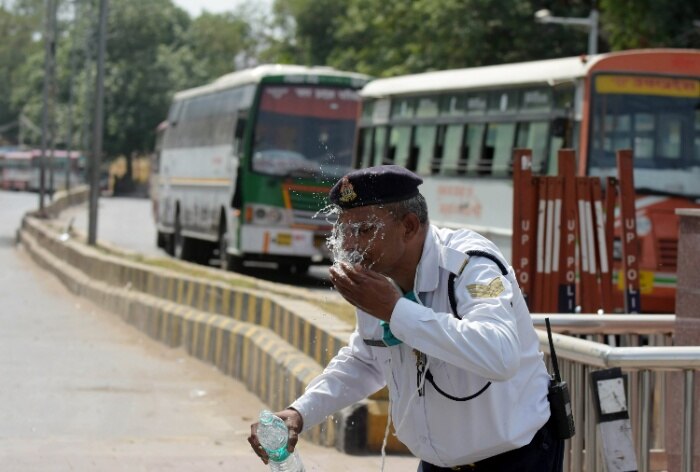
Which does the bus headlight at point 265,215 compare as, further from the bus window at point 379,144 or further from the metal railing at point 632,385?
the metal railing at point 632,385

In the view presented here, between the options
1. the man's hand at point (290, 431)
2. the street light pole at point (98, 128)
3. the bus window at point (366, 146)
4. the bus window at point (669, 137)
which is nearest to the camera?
the man's hand at point (290, 431)

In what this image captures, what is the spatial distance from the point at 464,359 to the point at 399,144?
666 inches

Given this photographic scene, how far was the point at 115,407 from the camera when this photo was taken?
10586 millimetres

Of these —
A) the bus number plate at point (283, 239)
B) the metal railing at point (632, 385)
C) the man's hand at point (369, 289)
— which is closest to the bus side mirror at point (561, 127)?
the bus number plate at point (283, 239)

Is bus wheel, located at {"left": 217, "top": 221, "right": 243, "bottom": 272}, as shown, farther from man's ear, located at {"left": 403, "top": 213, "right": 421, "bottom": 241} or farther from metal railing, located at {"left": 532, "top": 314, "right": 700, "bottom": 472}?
man's ear, located at {"left": 403, "top": 213, "right": 421, "bottom": 241}

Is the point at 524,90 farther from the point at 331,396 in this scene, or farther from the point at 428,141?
the point at 331,396

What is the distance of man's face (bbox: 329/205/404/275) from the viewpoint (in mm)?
3457

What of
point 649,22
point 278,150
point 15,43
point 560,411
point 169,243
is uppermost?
point 15,43

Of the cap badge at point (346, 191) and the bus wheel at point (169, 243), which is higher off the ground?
the cap badge at point (346, 191)

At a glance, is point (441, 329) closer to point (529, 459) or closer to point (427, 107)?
point (529, 459)

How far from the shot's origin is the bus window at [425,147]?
18.9 meters

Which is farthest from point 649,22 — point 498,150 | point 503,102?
point 498,150

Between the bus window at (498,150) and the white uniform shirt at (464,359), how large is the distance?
13.2 meters

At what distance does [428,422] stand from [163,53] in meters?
90.4
